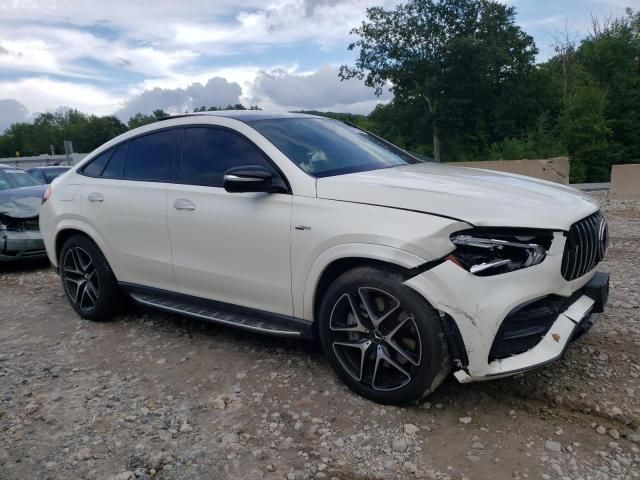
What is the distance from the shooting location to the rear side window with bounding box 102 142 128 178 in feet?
14.8

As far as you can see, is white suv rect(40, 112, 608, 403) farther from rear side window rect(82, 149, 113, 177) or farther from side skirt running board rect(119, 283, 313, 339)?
rear side window rect(82, 149, 113, 177)

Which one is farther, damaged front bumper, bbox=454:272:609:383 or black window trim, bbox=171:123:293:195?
black window trim, bbox=171:123:293:195

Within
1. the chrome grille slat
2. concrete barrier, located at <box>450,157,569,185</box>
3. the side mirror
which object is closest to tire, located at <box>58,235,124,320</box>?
the side mirror

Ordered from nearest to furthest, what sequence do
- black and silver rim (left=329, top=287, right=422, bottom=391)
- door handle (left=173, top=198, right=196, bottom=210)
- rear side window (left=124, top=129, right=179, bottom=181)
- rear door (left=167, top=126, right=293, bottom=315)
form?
black and silver rim (left=329, top=287, right=422, bottom=391)
rear door (left=167, top=126, right=293, bottom=315)
door handle (left=173, top=198, right=196, bottom=210)
rear side window (left=124, top=129, right=179, bottom=181)

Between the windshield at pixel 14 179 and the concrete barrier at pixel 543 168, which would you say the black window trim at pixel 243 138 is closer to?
the windshield at pixel 14 179

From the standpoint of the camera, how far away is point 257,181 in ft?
10.5

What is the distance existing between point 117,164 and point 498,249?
10.9 feet

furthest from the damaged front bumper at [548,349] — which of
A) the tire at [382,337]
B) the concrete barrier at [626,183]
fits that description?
the concrete barrier at [626,183]

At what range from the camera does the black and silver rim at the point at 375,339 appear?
9.38ft

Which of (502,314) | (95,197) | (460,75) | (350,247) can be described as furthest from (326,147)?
(460,75)

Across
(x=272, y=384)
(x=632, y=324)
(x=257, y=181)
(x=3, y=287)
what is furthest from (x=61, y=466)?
(x=3, y=287)

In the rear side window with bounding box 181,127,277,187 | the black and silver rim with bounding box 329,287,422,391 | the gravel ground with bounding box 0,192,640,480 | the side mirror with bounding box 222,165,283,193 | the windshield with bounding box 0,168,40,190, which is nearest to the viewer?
the gravel ground with bounding box 0,192,640,480

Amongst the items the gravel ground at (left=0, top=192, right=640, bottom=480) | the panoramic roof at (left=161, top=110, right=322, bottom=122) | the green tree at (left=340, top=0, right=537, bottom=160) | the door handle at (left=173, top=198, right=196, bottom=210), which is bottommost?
the gravel ground at (left=0, top=192, right=640, bottom=480)

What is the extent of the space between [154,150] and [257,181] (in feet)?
4.87
